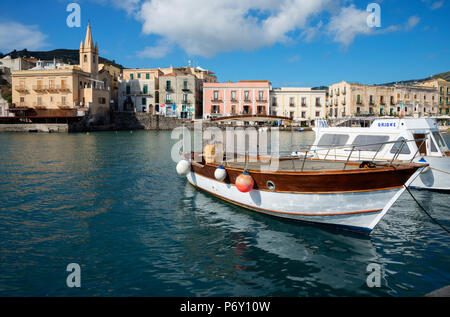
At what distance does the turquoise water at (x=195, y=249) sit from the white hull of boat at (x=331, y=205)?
301 mm

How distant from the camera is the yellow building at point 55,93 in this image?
54.7m

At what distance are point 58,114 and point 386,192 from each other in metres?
56.9

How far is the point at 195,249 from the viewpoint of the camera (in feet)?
25.3

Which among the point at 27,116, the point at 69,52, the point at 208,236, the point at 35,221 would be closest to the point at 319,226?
the point at 208,236

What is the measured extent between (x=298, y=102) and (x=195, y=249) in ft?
196

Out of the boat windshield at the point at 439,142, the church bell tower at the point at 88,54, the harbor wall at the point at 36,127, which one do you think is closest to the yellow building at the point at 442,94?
the boat windshield at the point at 439,142

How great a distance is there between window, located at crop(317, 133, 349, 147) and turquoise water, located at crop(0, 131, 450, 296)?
382 centimetres

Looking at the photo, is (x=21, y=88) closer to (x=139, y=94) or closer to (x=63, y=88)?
(x=63, y=88)

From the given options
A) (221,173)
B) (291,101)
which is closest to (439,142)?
(221,173)

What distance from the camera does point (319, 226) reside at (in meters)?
9.05

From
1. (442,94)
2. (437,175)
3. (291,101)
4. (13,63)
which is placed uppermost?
(13,63)

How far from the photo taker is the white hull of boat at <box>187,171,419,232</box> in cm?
810
